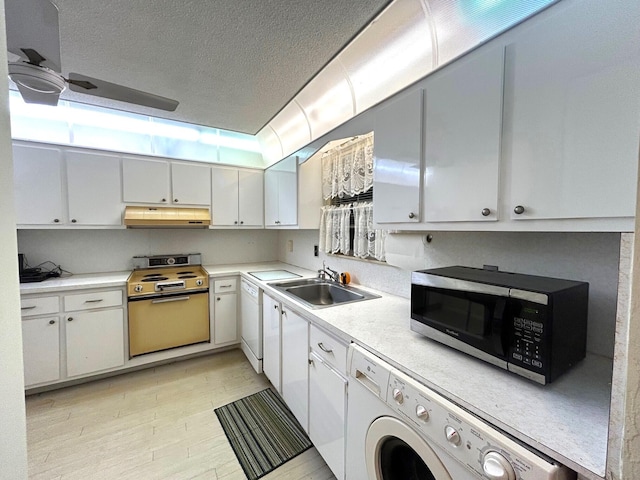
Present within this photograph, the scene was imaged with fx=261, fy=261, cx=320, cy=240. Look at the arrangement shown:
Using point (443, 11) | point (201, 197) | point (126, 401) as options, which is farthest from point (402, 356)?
point (201, 197)

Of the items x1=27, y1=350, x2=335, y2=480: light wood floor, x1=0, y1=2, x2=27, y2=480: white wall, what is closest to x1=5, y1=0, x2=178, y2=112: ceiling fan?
x1=0, y1=2, x2=27, y2=480: white wall

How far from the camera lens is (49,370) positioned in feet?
7.38

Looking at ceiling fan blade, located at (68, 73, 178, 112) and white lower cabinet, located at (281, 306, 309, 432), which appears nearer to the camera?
ceiling fan blade, located at (68, 73, 178, 112)

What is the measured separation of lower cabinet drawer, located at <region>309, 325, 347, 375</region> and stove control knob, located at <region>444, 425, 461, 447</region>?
569 mm

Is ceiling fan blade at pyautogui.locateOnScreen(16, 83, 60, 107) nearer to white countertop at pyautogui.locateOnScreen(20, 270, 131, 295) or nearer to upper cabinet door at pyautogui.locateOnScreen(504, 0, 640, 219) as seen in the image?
white countertop at pyautogui.locateOnScreen(20, 270, 131, 295)

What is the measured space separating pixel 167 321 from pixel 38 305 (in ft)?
3.23

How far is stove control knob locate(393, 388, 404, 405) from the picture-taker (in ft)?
3.01

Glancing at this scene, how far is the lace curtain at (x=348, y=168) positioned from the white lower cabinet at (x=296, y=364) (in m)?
1.17

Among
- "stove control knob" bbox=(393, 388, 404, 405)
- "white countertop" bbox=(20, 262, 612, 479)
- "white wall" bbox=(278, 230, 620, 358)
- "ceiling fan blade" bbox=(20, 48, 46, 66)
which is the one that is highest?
"ceiling fan blade" bbox=(20, 48, 46, 66)

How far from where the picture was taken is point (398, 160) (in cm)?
140

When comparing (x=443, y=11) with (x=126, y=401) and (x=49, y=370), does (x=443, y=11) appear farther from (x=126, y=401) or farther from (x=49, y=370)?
(x=49, y=370)

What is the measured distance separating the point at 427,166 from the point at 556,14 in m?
0.60

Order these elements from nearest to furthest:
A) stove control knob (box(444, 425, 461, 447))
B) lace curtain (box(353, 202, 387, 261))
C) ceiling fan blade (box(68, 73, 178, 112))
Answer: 1. stove control knob (box(444, 425, 461, 447))
2. ceiling fan blade (box(68, 73, 178, 112))
3. lace curtain (box(353, 202, 387, 261))

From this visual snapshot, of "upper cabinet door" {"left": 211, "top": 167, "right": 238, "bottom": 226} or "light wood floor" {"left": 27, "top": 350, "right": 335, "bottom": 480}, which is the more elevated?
"upper cabinet door" {"left": 211, "top": 167, "right": 238, "bottom": 226}
